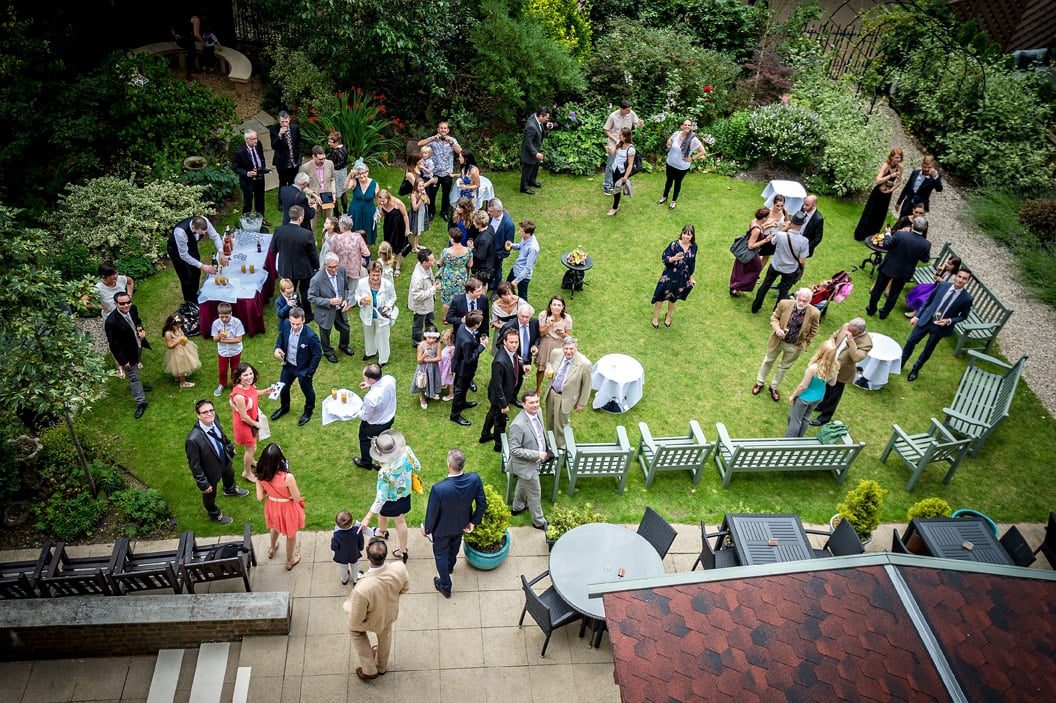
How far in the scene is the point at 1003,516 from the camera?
9.72m

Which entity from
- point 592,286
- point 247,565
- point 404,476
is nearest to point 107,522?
point 247,565

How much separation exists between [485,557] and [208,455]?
9.91 feet

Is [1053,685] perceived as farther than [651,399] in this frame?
No

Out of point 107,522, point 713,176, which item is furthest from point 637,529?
point 713,176

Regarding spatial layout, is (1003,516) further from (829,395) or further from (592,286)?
(592,286)

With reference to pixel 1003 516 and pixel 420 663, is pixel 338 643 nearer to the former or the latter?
pixel 420 663

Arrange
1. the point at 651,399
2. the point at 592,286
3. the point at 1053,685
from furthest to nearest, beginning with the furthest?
1. the point at 592,286
2. the point at 651,399
3. the point at 1053,685

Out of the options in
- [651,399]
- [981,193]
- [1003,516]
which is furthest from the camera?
[981,193]

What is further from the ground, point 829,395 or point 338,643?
point 829,395

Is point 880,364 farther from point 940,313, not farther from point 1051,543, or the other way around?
point 1051,543

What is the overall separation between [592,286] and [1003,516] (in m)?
6.62

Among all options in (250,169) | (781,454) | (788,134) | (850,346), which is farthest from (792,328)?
(250,169)

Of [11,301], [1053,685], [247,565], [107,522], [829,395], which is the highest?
[1053,685]

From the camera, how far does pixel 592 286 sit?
12797 mm
